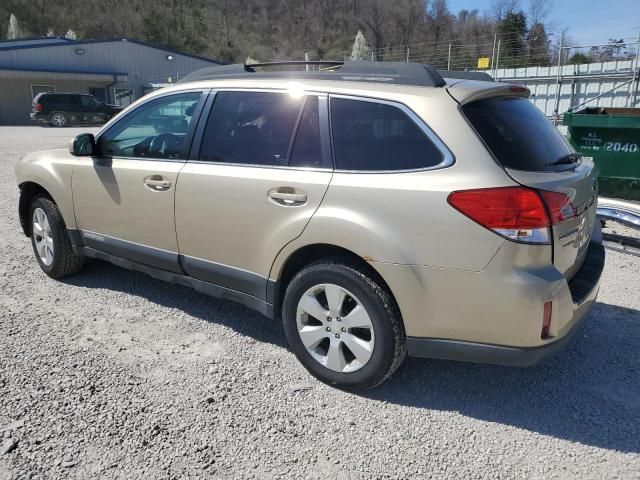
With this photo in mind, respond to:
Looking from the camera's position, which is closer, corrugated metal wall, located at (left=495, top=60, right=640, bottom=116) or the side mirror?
the side mirror

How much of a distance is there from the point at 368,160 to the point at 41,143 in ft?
66.3

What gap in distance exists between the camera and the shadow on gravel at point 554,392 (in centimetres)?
287

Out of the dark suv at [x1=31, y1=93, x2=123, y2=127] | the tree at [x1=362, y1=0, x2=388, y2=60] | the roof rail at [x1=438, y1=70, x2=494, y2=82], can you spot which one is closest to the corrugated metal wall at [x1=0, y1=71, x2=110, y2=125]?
the dark suv at [x1=31, y1=93, x2=123, y2=127]

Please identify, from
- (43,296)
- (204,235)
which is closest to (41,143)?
(43,296)

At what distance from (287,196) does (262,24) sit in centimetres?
10714

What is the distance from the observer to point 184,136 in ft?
12.5

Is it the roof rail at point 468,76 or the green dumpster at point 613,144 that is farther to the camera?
the green dumpster at point 613,144

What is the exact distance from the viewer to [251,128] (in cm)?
348

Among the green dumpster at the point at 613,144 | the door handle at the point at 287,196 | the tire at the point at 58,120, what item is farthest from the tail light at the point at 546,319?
the tire at the point at 58,120

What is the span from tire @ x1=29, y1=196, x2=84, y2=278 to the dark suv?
91.8ft

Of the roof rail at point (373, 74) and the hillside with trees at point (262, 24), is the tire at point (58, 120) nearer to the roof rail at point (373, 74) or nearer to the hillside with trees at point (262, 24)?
the hillside with trees at point (262, 24)

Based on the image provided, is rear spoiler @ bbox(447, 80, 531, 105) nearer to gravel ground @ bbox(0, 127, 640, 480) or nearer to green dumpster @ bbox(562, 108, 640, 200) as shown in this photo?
gravel ground @ bbox(0, 127, 640, 480)

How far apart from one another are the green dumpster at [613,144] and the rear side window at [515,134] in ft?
19.9

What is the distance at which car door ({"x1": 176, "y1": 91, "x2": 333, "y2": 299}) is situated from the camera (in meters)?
3.14
